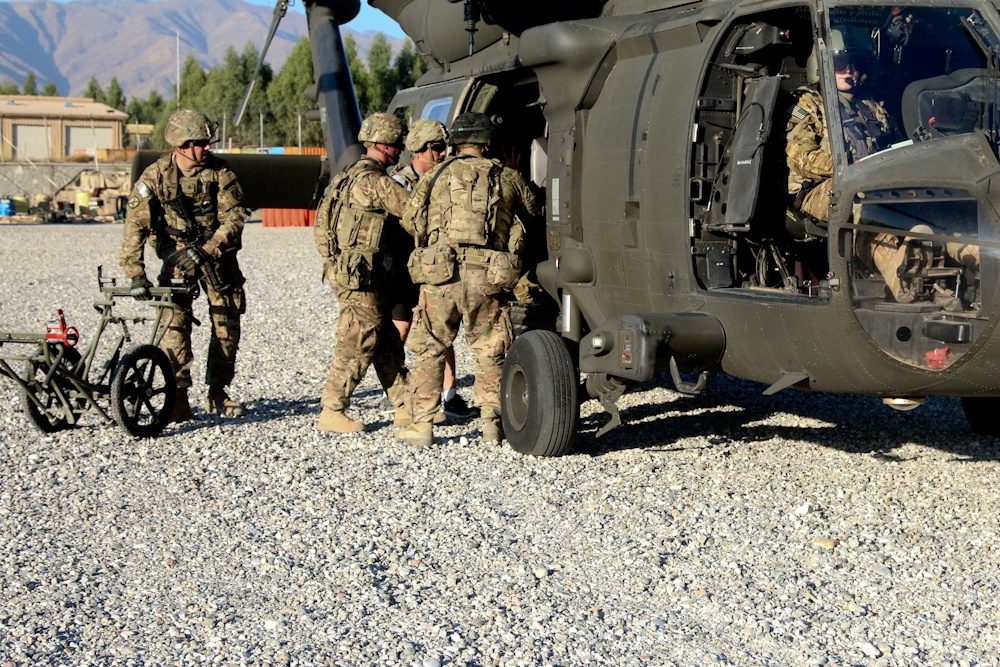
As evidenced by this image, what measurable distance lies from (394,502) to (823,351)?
1998mm

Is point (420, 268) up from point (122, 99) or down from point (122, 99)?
down

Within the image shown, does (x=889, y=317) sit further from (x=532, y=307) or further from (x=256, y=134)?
(x=256, y=134)

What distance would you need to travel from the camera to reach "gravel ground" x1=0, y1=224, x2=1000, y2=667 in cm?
386

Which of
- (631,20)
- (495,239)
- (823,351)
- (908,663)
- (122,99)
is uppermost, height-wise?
(122,99)

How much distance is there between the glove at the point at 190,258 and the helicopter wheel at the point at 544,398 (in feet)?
6.51

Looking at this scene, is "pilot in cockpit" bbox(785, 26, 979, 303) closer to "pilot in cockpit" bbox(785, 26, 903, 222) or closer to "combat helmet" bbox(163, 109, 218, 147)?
"pilot in cockpit" bbox(785, 26, 903, 222)

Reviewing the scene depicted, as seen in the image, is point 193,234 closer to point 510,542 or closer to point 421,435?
point 421,435

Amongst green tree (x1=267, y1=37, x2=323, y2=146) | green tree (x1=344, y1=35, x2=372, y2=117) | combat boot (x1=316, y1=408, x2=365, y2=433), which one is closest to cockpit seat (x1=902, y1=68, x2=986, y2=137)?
combat boot (x1=316, y1=408, x2=365, y2=433)

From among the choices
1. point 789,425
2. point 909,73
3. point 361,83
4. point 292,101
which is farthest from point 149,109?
point 909,73

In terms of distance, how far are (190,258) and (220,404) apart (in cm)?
101

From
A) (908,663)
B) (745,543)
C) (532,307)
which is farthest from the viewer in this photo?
(532,307)

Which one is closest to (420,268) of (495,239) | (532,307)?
(495,239)

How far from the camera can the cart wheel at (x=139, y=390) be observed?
646 cm

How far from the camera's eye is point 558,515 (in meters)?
5.29
